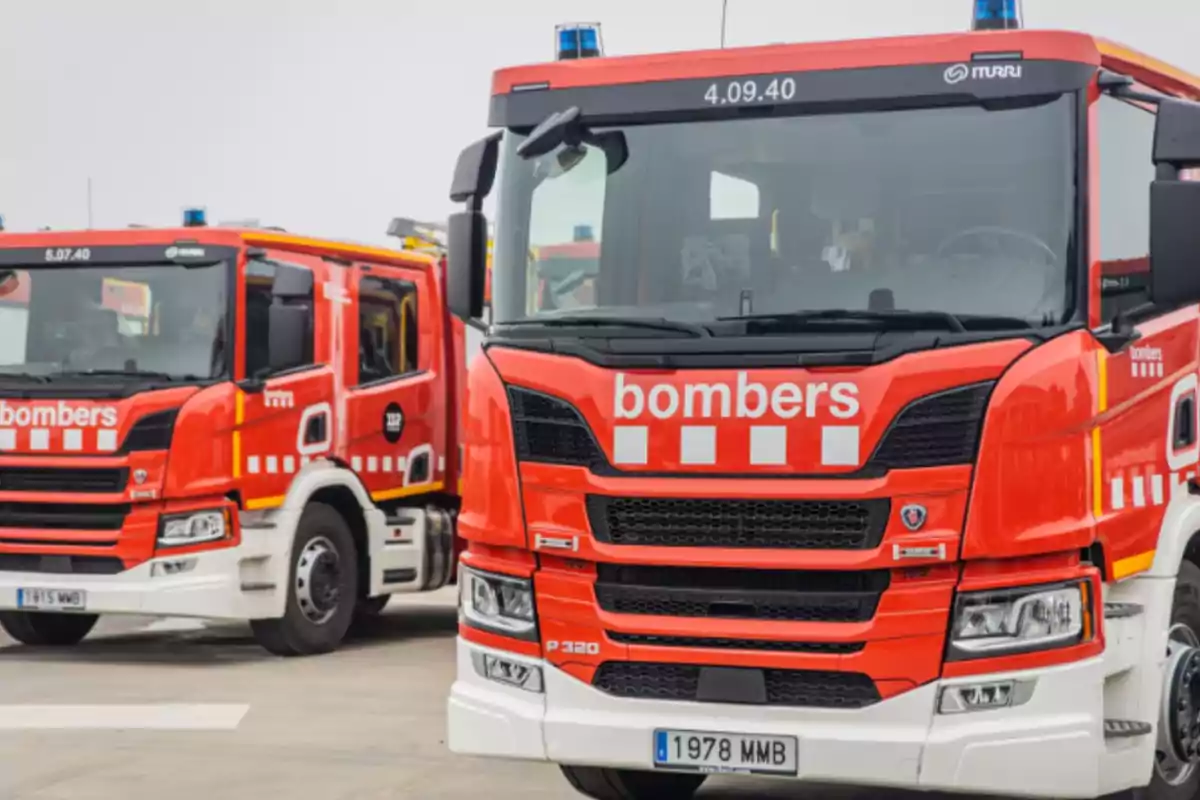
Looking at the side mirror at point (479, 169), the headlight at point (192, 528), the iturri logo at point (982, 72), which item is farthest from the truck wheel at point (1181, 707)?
the headlight at point (192, 528)

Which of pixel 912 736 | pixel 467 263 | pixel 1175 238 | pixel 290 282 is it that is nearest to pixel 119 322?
pixel 290 282

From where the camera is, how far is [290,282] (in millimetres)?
12164

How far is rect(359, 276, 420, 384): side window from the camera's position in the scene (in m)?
13.4

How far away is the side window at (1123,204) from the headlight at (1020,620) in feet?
2.99

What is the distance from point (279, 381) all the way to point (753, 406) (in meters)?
6.43

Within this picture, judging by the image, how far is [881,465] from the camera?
21.2 feet

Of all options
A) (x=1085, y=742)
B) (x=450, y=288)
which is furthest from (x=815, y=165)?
(x=1085, y=742)

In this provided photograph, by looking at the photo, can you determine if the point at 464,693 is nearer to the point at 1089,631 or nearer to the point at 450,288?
the point at 450,288

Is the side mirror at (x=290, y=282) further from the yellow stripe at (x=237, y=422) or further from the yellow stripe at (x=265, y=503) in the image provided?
the yellow stripe at (x=265, y=503)

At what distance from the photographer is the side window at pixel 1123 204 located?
21.8 feet

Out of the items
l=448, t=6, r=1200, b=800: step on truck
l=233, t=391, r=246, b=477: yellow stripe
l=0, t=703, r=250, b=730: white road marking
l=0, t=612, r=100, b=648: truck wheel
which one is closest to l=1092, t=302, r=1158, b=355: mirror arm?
l=448, t=6, r=1200, b=800: step on truck

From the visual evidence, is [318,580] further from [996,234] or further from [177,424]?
[996,234]

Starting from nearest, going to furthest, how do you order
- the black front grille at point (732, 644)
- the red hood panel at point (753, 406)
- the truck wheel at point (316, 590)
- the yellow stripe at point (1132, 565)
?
the red hood panel at point (753, 406), the black front grille at point (732, 644), the yellow stripe at point (1132, 565), the truck wheel at point (316, 590)

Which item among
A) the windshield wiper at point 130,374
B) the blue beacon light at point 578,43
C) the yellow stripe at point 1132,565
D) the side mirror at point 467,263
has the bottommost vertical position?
the yellow stripe at point 1132,565
